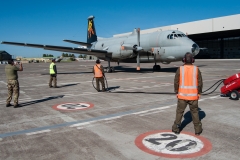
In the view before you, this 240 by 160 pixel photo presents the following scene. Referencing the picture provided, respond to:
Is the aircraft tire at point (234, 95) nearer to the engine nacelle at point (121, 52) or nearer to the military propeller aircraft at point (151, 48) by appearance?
the military propeller aircraft at point (151, 48)

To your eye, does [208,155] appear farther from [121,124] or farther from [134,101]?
[134,101]

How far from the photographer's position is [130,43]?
2362cm

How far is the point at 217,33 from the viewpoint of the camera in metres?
62.5

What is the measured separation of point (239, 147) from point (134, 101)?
511 cm

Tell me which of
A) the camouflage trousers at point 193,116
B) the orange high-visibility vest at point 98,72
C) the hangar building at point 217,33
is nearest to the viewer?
the camouflage trousers at point 193,116

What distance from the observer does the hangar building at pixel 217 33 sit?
181ft

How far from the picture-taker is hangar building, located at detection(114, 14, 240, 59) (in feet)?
181

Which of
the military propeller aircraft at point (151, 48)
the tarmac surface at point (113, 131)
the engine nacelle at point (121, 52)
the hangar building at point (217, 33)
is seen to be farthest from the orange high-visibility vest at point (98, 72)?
the hangar building at point (217, 33)

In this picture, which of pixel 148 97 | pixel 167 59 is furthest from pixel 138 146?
pixel 167 59

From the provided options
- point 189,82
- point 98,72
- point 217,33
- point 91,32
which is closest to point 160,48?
point 98,72

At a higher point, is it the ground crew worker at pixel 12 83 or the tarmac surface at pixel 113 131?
the ground crew worker at pixel 12 83

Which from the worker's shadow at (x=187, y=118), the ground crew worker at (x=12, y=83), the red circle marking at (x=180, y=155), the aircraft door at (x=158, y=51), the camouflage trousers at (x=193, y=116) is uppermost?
the aircraft door at (x=158, y=51)

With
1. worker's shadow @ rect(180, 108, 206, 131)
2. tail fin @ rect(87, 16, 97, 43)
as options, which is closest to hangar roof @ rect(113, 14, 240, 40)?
tail fin @ rect(87, 16, 97, 43)

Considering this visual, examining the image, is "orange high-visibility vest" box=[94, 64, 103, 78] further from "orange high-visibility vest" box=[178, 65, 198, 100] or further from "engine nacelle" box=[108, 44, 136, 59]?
"engine nacelle" box=[108, 44, 136, 59]
